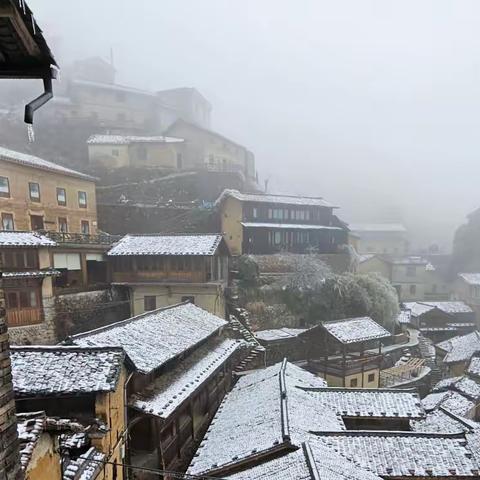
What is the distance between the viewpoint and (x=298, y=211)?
135 ft

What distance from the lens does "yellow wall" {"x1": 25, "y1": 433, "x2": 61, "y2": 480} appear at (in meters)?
7.06

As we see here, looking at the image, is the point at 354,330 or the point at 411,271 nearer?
the point at 354,330

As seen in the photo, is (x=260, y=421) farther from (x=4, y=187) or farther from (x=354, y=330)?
(x=4, y=187)

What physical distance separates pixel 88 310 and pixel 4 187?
11.3 m

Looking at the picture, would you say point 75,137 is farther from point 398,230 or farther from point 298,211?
point 398,230

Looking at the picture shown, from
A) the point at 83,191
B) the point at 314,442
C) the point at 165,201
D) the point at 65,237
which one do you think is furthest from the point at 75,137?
the point at 314,442

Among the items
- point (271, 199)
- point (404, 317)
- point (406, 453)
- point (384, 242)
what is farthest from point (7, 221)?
point (384, 242)

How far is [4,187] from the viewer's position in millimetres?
27641

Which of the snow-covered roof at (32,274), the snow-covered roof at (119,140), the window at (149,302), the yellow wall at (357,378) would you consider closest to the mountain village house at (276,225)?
the window at (149,302)

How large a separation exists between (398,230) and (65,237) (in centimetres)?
6837

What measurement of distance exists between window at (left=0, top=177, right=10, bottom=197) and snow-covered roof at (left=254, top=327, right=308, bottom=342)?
22.0 metres

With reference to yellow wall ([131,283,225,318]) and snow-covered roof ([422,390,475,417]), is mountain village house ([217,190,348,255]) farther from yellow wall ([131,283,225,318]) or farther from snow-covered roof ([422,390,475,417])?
snow-covered roof ([422,390,475,417])

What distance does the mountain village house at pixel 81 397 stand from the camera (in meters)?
10.1

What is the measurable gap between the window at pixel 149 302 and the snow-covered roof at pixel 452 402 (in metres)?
20.3
